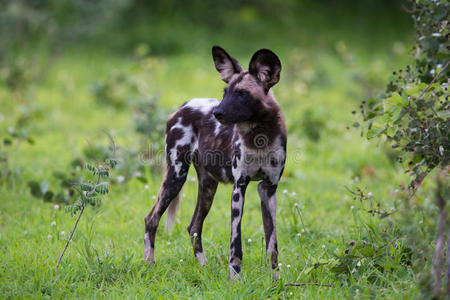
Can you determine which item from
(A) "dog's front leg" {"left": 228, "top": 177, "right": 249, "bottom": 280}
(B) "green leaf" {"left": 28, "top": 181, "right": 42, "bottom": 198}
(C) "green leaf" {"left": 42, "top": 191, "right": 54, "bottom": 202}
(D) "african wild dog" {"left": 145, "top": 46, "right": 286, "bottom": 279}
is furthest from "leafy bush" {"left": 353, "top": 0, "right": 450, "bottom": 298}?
(B) "green leaf" {"left": 28, "top": 181, "right": 42, "bottom": 198}

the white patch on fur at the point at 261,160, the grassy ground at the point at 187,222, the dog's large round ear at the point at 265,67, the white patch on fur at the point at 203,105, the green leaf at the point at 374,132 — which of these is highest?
the dog's large round ear at the point at 265,67

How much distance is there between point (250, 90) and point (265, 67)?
0.18m

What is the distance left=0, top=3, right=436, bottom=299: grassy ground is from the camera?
3453mm

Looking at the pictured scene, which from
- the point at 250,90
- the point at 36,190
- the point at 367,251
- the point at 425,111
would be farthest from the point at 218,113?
the point at 36,190

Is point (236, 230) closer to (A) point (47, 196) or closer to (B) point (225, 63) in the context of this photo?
(B) point (225, 63)

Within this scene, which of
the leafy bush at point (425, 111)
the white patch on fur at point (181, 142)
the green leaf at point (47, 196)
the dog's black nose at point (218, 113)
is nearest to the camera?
the dog's black nose at point (218, 113)

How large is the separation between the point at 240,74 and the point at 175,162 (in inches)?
35.7

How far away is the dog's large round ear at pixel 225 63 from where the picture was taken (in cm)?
356

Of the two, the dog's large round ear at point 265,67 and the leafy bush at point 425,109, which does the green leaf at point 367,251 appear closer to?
the leafy bush at point 425,109

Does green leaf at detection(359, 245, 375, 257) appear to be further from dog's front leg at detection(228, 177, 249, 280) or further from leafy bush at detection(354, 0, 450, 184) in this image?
dog's front leg at detection(228, 177, 249, 280)

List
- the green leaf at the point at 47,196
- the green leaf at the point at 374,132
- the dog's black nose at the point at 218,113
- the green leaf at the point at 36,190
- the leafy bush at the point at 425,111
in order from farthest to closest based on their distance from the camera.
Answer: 1. the green leaf at the point at 36,190
2. the green leaf at the point at 47,196
3. the green leaf at the point at 374,132
4. the leafy bush at the point at 425,111
5. the dog's black nose at the point at 218,113

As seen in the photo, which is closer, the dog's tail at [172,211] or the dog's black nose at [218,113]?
the dog's black nose at [218,113]

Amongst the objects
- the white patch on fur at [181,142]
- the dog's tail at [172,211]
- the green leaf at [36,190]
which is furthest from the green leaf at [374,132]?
the green leaf at [36,190]

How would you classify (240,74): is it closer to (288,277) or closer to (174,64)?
(288,277)
